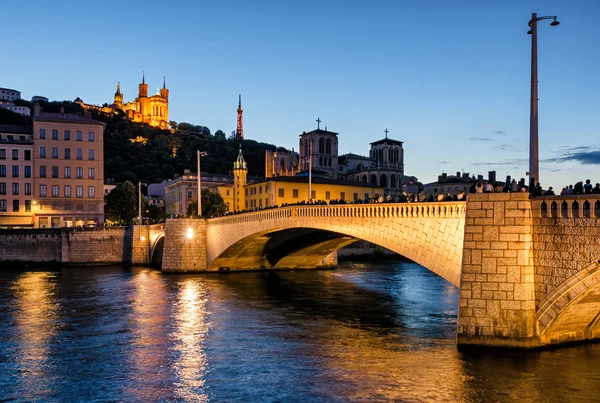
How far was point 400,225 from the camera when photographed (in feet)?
87.2

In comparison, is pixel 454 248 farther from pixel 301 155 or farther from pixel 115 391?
pixel 301 155

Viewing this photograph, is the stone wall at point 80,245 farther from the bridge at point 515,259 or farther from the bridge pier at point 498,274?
the bridge pier at point 498,274

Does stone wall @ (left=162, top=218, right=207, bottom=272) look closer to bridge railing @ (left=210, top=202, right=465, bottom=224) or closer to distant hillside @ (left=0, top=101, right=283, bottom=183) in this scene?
bridge railing @ (left=210, top=202, right=465, bottom=224)

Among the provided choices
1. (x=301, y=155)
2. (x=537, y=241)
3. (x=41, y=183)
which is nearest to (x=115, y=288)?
(x=537, y=241)

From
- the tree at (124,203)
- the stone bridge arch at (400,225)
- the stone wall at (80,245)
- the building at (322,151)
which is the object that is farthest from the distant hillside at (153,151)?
the stone bridge arch at (400,225)

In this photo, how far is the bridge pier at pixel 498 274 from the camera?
1970 cm

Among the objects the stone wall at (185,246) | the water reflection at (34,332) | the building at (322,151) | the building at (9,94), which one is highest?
the building at (9,94)

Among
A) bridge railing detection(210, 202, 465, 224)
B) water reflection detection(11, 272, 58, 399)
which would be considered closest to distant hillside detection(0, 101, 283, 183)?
water reflection detection(11, 272, 58, 399)

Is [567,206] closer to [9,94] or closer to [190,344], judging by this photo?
[190,344]

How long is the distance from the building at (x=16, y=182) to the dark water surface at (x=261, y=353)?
36.8 m

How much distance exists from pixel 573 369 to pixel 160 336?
1640 centimetres

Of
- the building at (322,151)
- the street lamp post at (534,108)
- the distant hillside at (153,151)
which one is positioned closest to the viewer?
the street lamp post at (534,108)

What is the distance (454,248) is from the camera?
22.8 metres

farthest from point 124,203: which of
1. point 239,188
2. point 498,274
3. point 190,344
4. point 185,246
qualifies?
point 498,274
